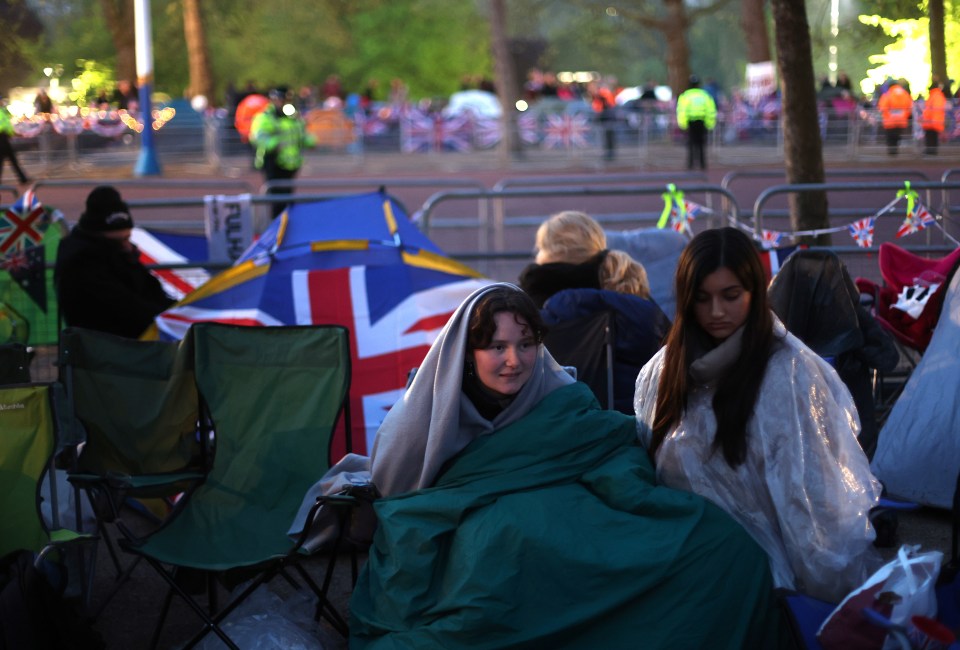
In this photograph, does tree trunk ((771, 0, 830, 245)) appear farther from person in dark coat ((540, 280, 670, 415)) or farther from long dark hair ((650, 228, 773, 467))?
long dark hair ((650, 228, 773, 467))

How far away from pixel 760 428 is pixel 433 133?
23.6 metres

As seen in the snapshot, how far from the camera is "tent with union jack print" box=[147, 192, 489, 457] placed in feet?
20.5

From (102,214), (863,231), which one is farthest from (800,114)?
(102,214)

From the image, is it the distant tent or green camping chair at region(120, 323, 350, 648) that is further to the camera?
the distant tent

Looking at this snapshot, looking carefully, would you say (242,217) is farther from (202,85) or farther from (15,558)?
(202,85)

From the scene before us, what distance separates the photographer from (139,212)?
16.4 metres

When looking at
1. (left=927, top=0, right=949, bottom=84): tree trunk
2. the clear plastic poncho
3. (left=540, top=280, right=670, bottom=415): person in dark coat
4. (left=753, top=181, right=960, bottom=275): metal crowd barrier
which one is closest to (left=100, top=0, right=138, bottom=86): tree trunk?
(left=927, top=0, right=949, bottom=84): tree trunk

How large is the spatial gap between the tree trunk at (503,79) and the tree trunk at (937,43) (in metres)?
15.1

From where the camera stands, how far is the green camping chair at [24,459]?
4328 millimetres

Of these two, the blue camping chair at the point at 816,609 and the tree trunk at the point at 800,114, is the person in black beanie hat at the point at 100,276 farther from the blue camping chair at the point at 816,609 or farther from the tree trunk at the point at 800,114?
the tree trunk at the point at 800,114

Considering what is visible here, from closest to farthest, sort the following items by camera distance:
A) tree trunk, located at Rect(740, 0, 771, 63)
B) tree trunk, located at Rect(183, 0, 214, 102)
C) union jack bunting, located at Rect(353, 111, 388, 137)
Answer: union jack bunting, located at Rect(353, 111, 388, 137) → tree trunk, located at Rect(740, 0, 771, 63) → tree trunk, located at Rect(183, 0, 214, 102)

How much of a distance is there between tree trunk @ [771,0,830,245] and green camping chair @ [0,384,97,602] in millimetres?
5863

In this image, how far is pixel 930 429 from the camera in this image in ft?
18.4

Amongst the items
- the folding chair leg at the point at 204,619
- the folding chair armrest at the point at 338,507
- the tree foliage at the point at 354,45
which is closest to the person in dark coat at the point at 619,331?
the folding chair armrest at the point at 338,507
